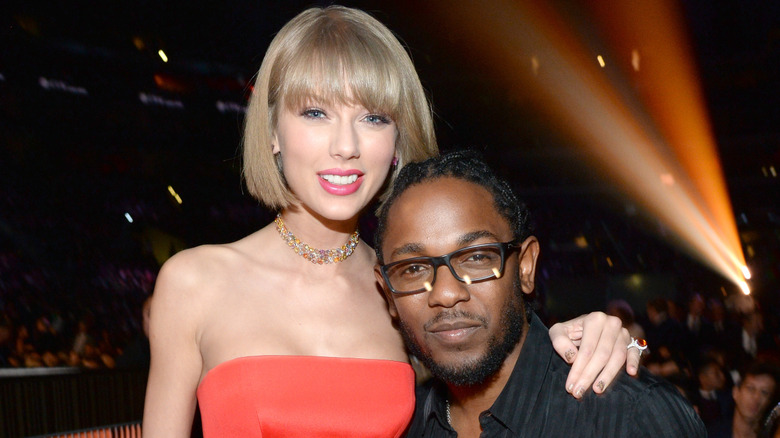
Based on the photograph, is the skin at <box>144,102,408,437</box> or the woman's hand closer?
the woman's hand

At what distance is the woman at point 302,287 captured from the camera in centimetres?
172

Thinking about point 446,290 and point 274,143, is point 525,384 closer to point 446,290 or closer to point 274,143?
point 446,290

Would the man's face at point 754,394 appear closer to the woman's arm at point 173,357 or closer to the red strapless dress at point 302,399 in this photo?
the red strapless dress at point 302,399

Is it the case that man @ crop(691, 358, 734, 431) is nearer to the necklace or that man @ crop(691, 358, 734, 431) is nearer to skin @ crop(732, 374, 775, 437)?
skin @ crop(732, 374, 775, 437)

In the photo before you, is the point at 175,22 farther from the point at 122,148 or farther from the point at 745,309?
the point at 745,309

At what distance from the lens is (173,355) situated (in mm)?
1761

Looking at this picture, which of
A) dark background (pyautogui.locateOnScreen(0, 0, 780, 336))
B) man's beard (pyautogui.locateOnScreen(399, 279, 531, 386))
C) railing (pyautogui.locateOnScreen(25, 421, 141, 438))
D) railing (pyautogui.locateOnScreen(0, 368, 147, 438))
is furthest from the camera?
dark background (pyautogui.locateOnScreen(0, 0, 780, 336))

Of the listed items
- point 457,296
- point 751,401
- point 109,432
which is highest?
point 457,296

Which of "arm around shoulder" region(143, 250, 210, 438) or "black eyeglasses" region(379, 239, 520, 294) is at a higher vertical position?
"black eyeglasses" region(379, 239, 520, 294)

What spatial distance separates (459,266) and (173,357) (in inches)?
32.4

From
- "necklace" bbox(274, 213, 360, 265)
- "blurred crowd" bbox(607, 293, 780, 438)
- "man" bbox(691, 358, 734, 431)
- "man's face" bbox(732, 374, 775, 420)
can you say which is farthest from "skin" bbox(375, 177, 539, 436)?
"man" bbox(691, 358, 734, 431)

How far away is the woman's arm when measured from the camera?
1.76 meters

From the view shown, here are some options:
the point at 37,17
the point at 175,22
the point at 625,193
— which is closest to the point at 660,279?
the point at 625,193

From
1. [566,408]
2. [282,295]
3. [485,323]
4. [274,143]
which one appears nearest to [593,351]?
[566,408]
